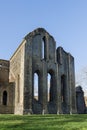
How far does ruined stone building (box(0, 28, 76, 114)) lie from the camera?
88.5 ft

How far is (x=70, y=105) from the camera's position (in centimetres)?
3112

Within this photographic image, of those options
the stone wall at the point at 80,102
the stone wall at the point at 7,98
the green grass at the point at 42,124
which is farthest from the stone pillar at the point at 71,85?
the green grass at the point at 42,124

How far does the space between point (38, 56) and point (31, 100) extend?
198 inches

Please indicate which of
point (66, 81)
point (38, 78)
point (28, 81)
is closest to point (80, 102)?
point (66, 81)

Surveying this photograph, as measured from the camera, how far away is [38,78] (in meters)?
29.0

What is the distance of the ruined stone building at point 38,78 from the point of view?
26969mm

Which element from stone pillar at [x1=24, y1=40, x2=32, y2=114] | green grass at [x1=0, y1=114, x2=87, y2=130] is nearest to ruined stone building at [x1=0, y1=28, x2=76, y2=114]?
stone pillar at [x1=24, y1=40, x2=32, y2=114]

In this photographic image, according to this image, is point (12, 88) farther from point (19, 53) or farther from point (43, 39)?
point (43, 39)

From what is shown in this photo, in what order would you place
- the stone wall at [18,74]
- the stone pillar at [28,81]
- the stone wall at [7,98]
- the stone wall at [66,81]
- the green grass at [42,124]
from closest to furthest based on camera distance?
the green grass at [42,124] < the stone pillar at [28,81] < the stone wall at [18,74] < the stone wall at [7,98] < the stone wall at [66,81]

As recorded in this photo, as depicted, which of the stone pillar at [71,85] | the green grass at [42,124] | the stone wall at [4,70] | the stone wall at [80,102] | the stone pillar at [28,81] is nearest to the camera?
the green grass at [42,124]

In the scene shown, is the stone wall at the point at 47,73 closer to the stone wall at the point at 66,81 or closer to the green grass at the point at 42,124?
the stone wall at the point at 66,81

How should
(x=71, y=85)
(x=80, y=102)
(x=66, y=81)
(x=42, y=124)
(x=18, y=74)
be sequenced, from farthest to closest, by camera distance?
(x=80, y=102), (x=71, y=85), (x=66, y=81), (x=18, y=74), (x=42, y=124)

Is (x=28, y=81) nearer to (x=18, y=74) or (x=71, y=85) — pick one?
(x=18, y=74)

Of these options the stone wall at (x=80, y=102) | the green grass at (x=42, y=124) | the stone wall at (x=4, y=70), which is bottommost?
the green grass at (x=42, y=124)
